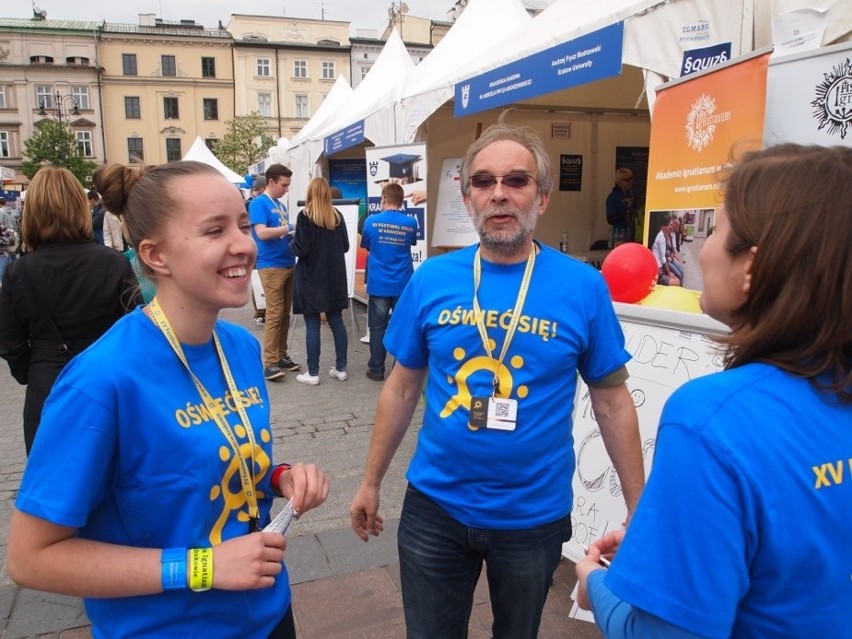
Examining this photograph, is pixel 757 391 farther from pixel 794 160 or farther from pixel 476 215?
pixel 476 215

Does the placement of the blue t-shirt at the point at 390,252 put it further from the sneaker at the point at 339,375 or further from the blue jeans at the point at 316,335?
the sneaker at the point at 339,375

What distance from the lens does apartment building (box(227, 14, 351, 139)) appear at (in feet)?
182

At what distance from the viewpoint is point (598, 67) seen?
4.41 meters

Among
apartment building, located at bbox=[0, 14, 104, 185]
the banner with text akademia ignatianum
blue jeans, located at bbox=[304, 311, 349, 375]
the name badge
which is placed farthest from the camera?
apartment building, located at bbox=[0, 14, 104, 185]

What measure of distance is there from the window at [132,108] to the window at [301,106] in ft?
45.4

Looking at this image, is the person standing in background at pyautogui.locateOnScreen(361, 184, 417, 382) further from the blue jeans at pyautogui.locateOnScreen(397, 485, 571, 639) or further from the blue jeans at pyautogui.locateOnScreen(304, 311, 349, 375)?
the blue jeans at pyautogui.locateOnScreen(397, 485, 571, 639)

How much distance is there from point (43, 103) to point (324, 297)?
5959cm

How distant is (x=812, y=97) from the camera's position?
2.80 meters

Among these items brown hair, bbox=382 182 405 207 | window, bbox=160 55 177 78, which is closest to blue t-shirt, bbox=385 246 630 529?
brown hair, bbox=382 182 405 207

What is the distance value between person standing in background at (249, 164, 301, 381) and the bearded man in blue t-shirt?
189 inches

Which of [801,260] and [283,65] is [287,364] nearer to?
[801,260]

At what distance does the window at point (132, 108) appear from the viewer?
55.2 m

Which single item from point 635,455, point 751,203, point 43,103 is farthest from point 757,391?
point 43,103

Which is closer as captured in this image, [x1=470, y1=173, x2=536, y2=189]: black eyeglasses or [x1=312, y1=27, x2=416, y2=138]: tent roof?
[x1=470, y1=173, x2=536, y2=189]: black eyeglasses
